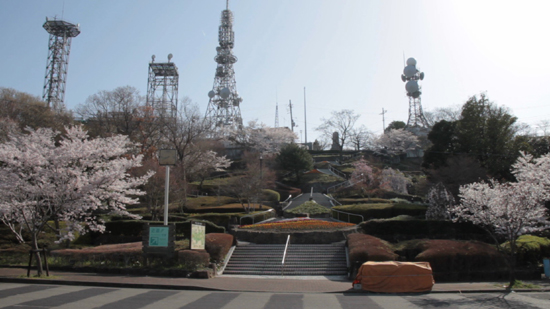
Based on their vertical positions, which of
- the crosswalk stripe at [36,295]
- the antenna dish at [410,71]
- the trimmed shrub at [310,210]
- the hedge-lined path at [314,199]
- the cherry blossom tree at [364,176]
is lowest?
the crosswalk stripe at [36,295]

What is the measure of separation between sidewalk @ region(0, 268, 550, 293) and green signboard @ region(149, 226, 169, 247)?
6.14 feet

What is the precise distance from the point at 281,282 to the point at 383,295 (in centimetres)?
443

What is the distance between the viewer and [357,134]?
76.9 m

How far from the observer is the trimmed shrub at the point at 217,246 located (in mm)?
18969

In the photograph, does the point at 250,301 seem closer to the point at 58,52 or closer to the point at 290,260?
the point at 290,260

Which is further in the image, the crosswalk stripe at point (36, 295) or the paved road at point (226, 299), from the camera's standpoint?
the paved road at point (226, 299)

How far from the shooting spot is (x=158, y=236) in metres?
17.6

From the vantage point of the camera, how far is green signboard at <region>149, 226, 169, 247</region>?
690 inches

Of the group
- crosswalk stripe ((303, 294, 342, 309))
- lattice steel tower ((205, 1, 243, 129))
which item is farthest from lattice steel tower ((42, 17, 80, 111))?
crosswalk stripe ((303, 294, 342, 309))

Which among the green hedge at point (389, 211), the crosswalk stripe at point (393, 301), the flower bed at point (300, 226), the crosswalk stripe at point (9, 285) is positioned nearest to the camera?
the crosswalk stripe at point (393, 301)

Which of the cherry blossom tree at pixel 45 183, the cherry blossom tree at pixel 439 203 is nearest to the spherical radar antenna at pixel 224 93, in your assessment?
the cherry blossom tree at pixel 439 203

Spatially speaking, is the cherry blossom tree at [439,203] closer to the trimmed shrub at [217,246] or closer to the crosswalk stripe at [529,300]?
the crosswalk stripe at [529,300]

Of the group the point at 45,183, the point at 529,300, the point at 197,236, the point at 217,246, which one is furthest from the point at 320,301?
the point at 45,183

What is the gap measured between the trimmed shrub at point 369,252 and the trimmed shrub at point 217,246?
634cm
